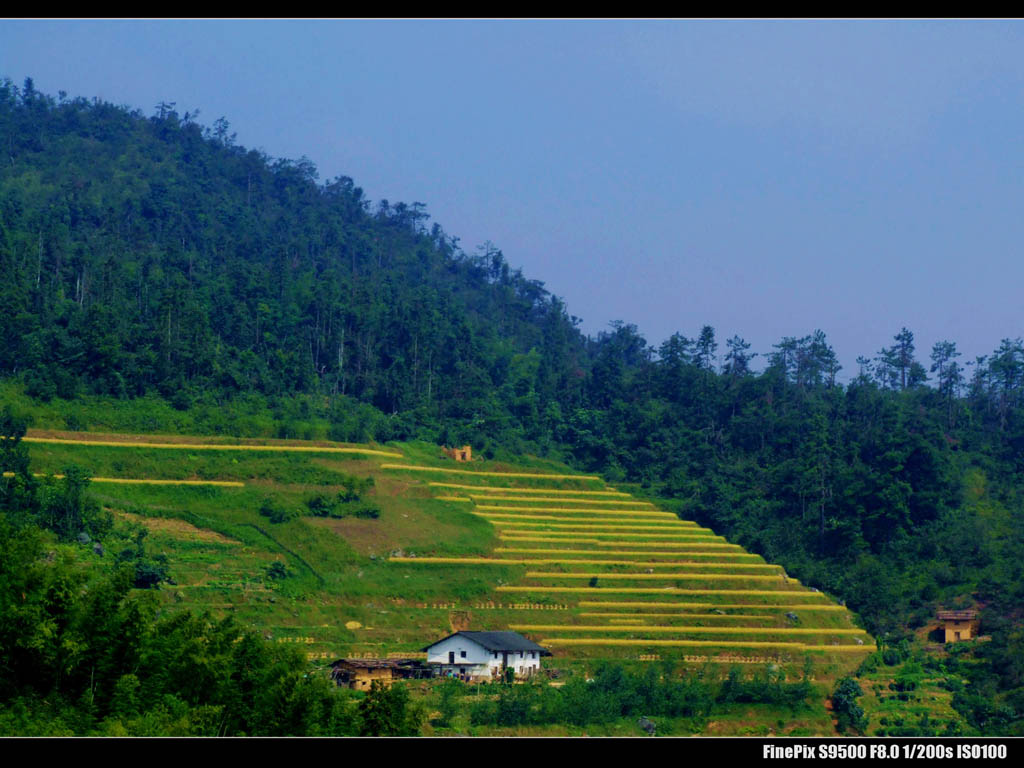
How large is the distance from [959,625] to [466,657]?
50.8 feet

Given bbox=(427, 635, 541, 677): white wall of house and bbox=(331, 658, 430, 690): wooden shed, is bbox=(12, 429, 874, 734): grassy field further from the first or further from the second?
bbox=(331, 658, 430, 690): wooden shed

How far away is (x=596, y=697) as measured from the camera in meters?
29.4

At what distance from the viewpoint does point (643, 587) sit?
129 feet

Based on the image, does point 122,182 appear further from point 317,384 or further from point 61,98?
point 317,384

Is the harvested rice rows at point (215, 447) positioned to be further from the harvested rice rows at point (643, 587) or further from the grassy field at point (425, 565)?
the harvested rice rows at point (643, 587)

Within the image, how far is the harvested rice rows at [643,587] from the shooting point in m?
35.4

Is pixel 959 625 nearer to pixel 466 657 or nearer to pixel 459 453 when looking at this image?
pixel 466 657

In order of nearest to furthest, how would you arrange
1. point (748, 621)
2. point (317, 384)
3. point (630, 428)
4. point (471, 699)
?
point (471, 699), point (748, 621), point (317, 384), point (630, 428)

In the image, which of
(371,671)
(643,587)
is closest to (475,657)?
(371,671)

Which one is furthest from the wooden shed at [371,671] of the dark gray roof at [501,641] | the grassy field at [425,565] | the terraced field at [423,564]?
the terraced field at [423,564]
